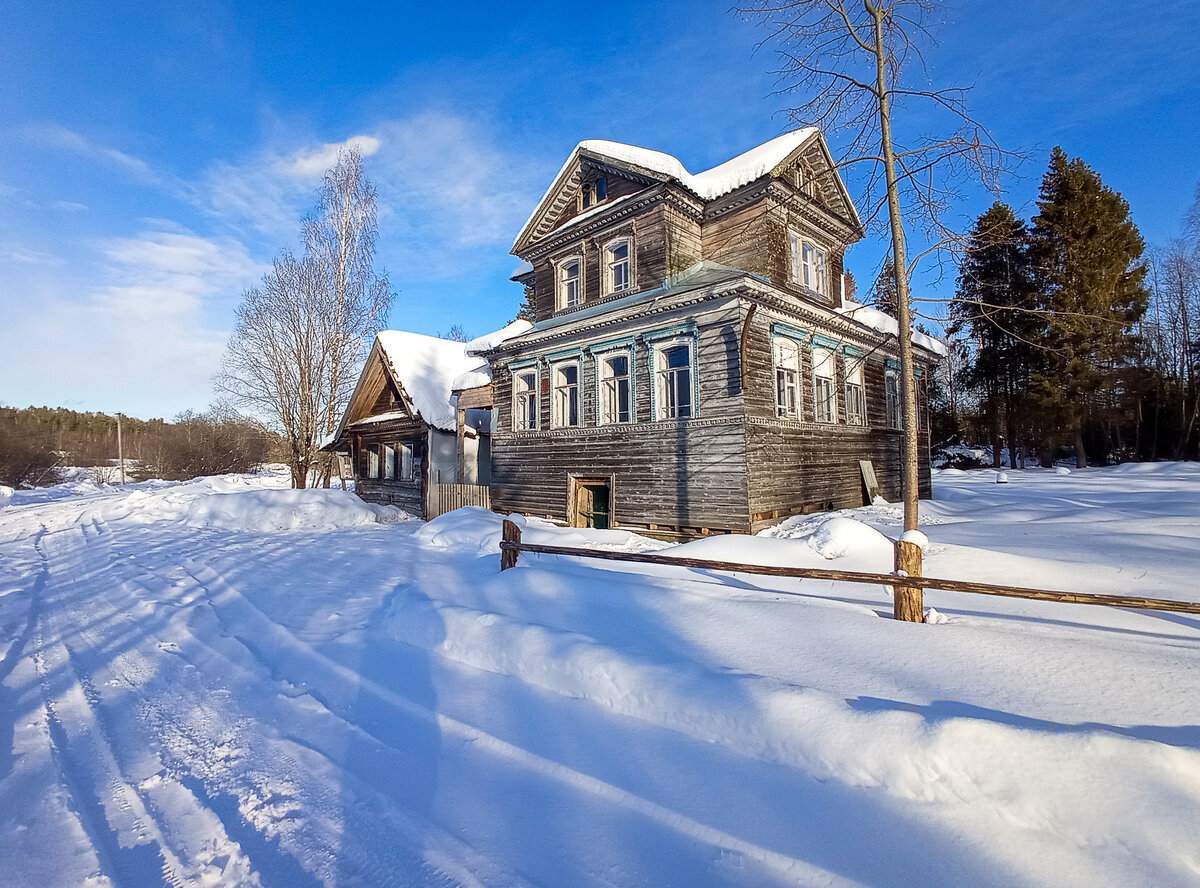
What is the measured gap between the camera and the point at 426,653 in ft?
16.9

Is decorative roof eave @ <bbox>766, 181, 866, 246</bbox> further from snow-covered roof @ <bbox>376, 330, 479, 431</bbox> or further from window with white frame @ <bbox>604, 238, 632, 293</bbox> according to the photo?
snow-covered roof @ <bbox>376, 330, 479, 431</bbox>

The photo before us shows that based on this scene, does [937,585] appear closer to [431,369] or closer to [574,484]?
[574,484]

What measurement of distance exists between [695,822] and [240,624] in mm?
5916

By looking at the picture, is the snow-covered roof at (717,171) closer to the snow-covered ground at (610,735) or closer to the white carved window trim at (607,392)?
the white carved window trim at (607,392)

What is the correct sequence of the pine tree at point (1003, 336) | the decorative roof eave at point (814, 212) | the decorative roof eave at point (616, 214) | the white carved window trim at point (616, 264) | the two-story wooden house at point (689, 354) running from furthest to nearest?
the pine tree at point (1003, 336) < the white carved window trim at point (616, 264) < the decorative roof eave at point (616, 214) < the decorative roof eave at point (814, 212) < the two-story wooden house at point (689, 354)

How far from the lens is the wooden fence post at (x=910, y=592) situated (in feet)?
16.4

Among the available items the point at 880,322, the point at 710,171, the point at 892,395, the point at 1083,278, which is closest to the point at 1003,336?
the point at 1083,278

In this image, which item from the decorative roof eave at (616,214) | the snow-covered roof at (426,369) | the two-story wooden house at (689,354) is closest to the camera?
the two-story wooden house at (689,354)

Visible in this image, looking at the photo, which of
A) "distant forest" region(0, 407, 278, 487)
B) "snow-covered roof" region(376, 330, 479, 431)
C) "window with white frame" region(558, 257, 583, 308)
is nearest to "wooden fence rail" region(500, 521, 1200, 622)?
"window with white frame" region(558, 257, 583, 308)

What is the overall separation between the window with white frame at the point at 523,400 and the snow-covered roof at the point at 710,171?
537cm

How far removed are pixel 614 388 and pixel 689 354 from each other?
8.18ft

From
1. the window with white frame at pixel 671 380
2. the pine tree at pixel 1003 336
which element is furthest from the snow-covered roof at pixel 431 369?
the pine tree at pixel 1003 336

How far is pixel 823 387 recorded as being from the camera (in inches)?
561

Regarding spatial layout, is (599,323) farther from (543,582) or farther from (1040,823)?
(1040,823)
